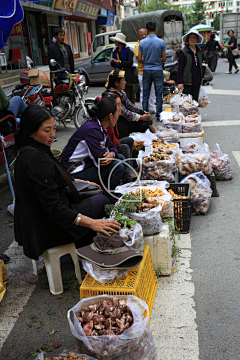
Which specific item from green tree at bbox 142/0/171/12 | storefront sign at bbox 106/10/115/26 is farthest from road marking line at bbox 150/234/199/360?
green tree at bbox 142/0/171/12

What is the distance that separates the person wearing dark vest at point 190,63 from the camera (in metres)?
7.06

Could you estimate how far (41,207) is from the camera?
2758mm

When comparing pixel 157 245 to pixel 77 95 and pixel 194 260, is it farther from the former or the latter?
pixel 77 95

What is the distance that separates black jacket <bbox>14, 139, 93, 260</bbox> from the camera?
2.59 m

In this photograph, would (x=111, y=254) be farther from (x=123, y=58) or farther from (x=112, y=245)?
(x=123, y=58)

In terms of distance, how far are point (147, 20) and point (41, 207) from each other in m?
17.6

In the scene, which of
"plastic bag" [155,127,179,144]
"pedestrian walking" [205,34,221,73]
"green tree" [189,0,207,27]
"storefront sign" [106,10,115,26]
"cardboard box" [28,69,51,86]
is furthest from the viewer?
"green tree" [189,0,207,27]

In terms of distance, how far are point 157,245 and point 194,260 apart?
493 millimetres

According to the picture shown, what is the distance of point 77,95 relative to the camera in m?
8.00

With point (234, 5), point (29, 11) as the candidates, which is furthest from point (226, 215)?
point (234, 5)

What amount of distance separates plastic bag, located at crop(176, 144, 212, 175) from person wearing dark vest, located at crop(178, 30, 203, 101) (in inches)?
120

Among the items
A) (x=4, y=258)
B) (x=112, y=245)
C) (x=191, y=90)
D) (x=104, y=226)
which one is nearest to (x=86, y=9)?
(x=191, y=90)

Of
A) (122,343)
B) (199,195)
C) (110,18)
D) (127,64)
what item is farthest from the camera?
(110,18)

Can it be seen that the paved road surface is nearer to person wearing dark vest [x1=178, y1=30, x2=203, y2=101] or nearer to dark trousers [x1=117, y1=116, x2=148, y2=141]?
dark trousers [x1=117, y1=116, x2=148, y2=141]
